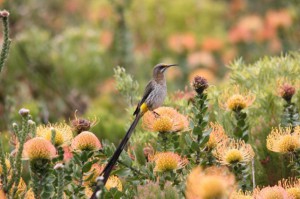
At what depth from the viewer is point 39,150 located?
2.95m

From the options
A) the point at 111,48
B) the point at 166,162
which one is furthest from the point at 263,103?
the point at 111,48

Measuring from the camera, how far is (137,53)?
11.4m

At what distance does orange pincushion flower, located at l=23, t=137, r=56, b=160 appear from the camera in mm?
2949

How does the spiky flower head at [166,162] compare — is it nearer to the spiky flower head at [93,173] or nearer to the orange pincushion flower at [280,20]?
→ the spiky flower head at [93,173]

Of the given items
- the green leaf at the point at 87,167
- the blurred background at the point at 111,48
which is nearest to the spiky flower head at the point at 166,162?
the green leaf at the point at 87,167

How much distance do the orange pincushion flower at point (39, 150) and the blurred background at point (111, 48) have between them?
Result: 2.24 meters

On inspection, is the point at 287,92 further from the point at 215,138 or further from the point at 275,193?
the point at 275,193

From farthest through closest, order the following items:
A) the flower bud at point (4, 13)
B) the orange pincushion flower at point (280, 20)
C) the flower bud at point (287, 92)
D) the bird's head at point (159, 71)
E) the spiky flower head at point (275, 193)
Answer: the orange pincushion flower at point (280, 20), the bird's head at point (159, 71), the flower bud at point (287, 92), the flower bud at point (4, 13), the spiky flower head at point (275, 193)

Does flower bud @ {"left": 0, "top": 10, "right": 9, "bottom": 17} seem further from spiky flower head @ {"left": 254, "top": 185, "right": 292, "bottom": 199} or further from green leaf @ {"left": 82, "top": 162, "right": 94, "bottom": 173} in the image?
spiky flower head @ {"left": 254, "top": 185, "right": 292, "bottom": 199}

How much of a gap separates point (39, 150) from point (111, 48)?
695 cm

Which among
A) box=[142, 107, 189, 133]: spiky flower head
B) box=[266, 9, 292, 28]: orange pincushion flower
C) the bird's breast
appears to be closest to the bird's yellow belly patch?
the bird's breast

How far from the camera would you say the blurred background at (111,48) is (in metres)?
8.59

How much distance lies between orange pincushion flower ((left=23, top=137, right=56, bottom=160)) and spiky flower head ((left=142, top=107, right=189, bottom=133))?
63 centimetres

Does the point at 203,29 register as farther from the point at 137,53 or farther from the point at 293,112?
the point at 293,112
